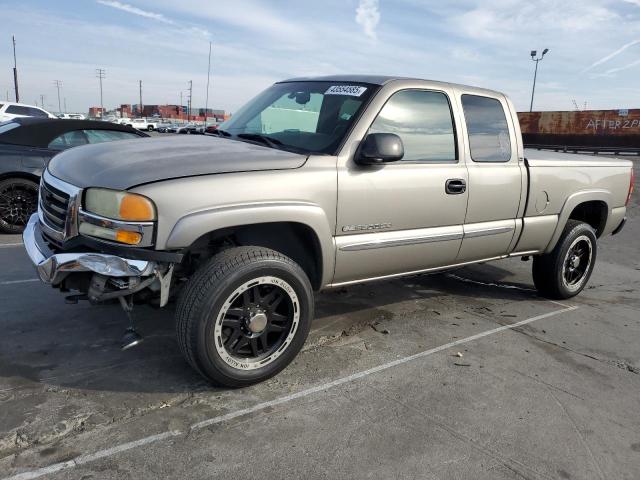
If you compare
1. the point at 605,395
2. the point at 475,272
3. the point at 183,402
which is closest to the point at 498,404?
the point at 605,395

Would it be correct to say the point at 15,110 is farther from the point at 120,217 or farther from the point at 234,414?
the point at 234,414

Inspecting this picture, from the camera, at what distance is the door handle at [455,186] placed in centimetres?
385

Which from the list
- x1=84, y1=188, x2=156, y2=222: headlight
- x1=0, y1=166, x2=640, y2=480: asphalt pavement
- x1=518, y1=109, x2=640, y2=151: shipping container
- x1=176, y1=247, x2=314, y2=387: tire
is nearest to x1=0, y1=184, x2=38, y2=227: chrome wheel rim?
x1=0, y1=166, x2=640, y2=480: asphalt pavement

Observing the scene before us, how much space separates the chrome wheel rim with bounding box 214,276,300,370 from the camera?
2.96 m

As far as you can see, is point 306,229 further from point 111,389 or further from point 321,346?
point 111,389

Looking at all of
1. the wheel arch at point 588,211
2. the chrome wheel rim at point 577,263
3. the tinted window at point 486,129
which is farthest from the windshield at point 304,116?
the chrome wheel rim at point 577,263

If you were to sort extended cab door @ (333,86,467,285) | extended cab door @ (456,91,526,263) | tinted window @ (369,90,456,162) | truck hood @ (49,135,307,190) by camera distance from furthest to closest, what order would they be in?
extended cab door @ (456,91,526,263) < tinted window @ (369,90,456,162) < extended cab door @ (333,86,467,285) < truck hood @ (49,135,307,190)

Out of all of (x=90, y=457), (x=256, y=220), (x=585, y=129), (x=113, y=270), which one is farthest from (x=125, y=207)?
(x=585, y=129)

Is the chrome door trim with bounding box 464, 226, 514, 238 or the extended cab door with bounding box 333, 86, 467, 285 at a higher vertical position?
the extended cab door with bounding box 333, 86, 467, 285

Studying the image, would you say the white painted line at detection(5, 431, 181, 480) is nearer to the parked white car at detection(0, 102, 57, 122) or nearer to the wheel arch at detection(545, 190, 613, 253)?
the wheel arch at detection(545, 190, 613, 253)

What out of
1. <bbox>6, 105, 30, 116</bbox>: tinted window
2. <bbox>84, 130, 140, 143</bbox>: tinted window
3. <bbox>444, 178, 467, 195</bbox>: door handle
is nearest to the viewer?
<bbox>444, 178, 467, 195</bbox>: door handle

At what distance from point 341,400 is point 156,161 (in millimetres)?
1736

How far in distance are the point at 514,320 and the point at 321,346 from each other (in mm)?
1909

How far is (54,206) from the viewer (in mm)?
3098
